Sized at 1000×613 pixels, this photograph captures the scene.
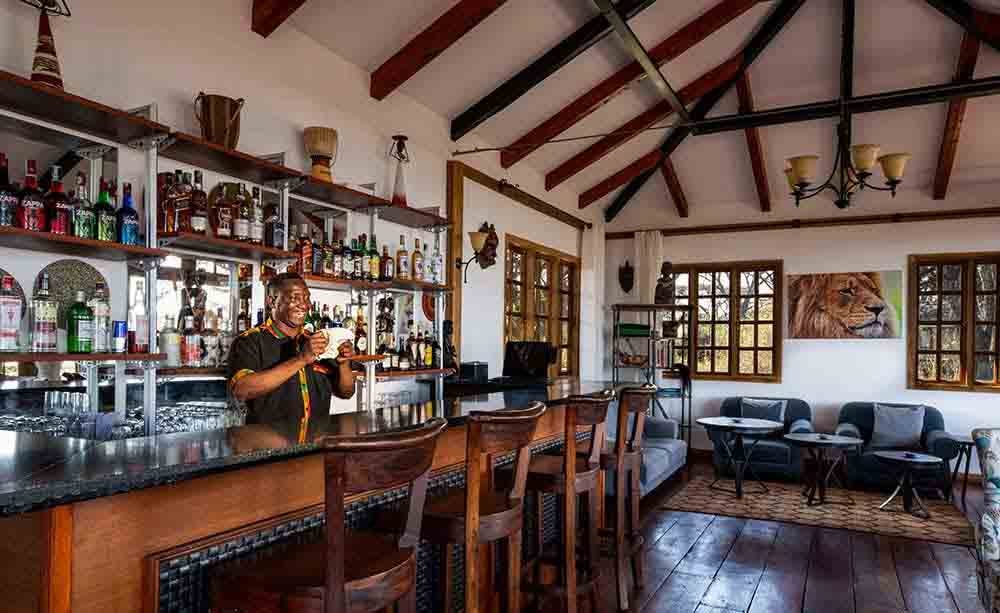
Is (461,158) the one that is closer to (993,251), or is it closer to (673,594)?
(673,594)

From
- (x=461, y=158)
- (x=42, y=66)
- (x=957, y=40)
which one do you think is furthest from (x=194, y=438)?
(x=957, y=40)

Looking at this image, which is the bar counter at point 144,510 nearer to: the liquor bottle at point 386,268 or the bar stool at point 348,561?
the bar stool at point 348,561

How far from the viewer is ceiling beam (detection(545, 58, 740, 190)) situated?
261 inches

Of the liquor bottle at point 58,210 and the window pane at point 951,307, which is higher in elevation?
the liquor bottle at point 58,210

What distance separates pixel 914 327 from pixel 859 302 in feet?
2.01

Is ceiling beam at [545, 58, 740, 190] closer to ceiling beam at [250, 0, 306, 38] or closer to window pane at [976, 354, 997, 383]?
ceiling beam at [250, 0, 306, 38]

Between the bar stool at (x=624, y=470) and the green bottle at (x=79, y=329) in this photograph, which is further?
the bar stool at (x=624, y=470)

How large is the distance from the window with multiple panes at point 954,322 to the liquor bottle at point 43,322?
26.8 feet

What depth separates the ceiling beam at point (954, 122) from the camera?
237 inches

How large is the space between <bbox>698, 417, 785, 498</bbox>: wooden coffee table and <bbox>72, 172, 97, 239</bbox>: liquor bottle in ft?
18.4

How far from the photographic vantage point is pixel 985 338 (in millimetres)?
7750

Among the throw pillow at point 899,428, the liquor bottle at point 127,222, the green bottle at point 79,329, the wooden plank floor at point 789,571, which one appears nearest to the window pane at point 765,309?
the throw pillow at point 899,428

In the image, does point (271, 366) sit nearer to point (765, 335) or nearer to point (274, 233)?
point (274, 233)

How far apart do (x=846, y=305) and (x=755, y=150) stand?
218 centimetres
